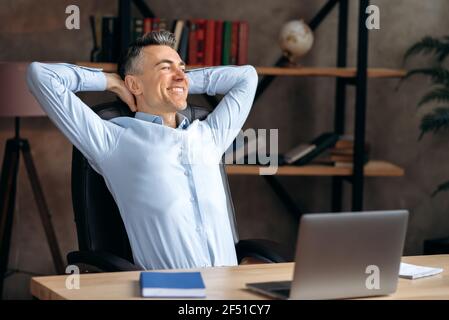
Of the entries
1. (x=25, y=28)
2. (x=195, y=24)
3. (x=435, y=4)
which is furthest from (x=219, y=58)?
(x=435, y=4)

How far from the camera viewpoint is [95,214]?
275 cm

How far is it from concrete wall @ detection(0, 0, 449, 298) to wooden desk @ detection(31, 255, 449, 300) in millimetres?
2384

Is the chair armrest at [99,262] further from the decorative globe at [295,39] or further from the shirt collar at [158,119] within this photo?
the decorative globe at [295,39]

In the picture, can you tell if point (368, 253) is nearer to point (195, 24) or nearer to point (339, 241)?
point (339, 241)

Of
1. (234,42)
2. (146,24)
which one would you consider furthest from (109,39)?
(234,42)

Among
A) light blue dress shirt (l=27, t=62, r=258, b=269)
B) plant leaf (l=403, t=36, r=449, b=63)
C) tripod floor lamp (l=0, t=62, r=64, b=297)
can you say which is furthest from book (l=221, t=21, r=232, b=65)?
light blue dress shirt (l=27, t=62, r=258, b=269)

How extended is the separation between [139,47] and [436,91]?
2.00m

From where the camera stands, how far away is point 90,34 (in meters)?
4.47

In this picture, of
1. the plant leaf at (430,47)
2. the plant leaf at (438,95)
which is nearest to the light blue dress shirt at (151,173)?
the plant leaf at (438,95)

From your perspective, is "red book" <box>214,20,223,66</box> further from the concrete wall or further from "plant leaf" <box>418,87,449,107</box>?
"plant leaf" <box>418,87,449,107</box>

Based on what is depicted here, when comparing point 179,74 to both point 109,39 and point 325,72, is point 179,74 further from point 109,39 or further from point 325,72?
point 325,72

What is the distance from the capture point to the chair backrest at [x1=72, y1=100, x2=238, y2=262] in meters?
2.73

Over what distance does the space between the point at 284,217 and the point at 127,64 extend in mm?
2016

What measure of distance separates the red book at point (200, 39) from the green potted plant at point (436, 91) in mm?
1029
